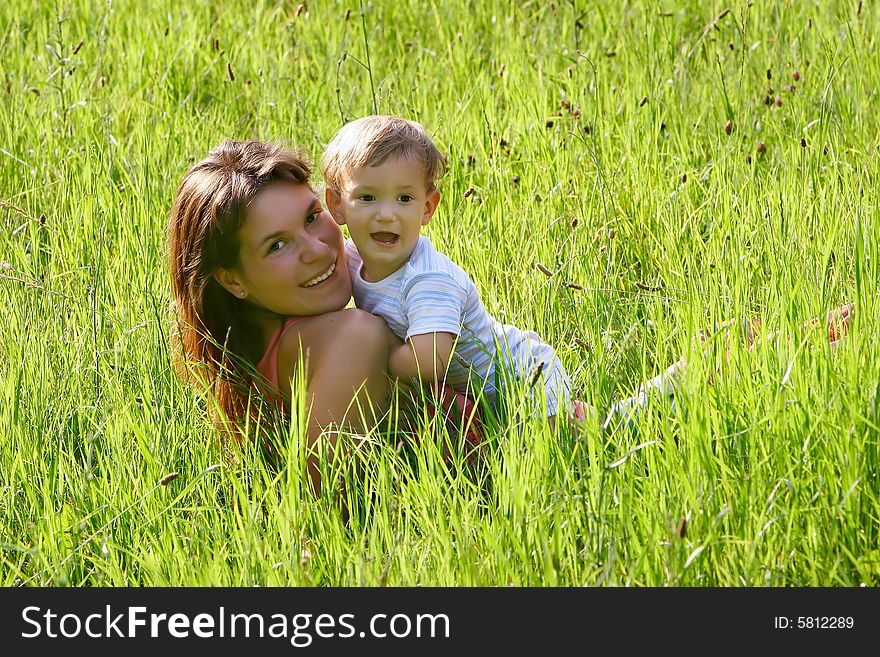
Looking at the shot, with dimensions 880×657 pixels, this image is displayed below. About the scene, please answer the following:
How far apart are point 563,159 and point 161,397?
183 cm

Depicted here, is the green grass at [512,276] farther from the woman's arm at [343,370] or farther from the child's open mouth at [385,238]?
the child's open mouth at [385,238]

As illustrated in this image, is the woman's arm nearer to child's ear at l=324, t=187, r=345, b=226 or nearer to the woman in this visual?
the woman

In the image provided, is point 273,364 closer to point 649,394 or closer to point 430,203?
point 430,203

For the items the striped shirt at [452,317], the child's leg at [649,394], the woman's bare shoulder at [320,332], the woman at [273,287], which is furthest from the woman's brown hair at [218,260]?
the child's leg at [649,394]

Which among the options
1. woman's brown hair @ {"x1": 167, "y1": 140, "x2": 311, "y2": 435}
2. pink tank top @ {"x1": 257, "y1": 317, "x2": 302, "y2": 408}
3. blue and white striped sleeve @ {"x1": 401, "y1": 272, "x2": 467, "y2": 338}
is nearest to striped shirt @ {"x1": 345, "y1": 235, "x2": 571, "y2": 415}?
blue and white striped sleeve @ {"x1": 401, "y1": 272, "x2": 467, "y2": 338}

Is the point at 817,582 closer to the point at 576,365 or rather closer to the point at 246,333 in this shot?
the point at 576,365

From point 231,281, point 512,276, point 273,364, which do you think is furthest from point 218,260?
point 512,276

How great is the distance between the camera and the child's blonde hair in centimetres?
257

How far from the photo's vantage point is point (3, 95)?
4.71m

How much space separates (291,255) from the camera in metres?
2.65

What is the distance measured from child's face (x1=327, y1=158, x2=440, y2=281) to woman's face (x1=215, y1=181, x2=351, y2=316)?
3.4 inches

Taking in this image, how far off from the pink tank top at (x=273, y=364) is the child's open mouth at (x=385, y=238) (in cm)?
28

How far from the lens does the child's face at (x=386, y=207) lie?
8.49ft

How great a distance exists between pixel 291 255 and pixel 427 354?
0.42 meters
